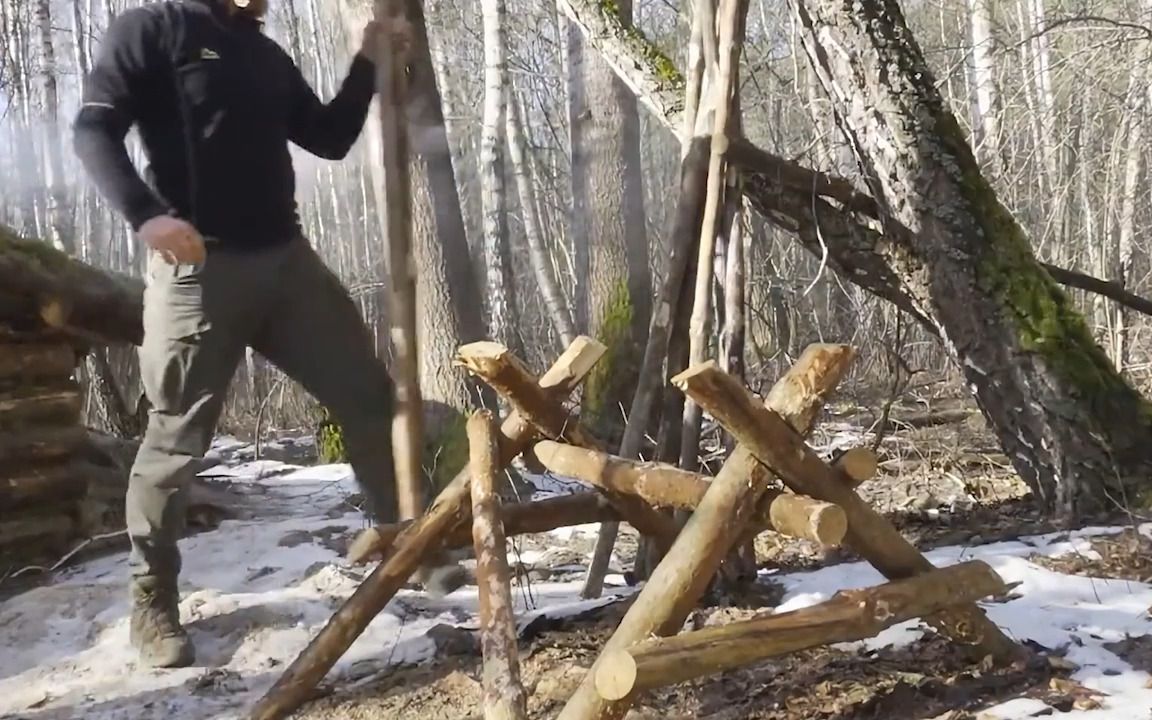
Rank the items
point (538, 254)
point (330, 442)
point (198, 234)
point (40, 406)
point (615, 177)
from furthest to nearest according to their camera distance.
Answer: point (538, 254) < point (615, 177) < point (330, 442) < point (40, 406) < point (198, 234)

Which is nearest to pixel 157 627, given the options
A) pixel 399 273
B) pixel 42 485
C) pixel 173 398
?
pixel 173 398

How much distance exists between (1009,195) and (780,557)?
3587 millimetres

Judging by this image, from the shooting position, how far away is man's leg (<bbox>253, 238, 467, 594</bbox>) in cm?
314

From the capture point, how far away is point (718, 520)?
2184 mm

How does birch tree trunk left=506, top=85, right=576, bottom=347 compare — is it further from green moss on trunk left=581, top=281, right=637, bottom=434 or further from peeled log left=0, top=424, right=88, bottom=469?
peeled log left=0, top=424, right=88, bottom=469

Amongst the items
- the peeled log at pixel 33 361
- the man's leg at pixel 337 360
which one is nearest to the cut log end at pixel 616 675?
the man's leg at pixel 337 360

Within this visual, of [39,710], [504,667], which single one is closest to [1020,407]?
[504,667]

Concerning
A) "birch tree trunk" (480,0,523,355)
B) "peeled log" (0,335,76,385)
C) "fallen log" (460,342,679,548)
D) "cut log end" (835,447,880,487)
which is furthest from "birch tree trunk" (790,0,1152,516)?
"birch tree trunk" (480,0,523,355)

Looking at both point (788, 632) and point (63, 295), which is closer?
point (788, 632)

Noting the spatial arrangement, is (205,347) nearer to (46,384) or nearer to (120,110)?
(120,110)

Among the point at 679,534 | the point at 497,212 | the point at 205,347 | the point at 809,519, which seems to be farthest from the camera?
the point at 497,212

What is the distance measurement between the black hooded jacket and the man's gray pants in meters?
0.12

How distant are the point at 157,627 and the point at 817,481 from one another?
6.64 feet

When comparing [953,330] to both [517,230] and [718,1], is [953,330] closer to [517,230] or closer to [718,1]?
[718,1]
